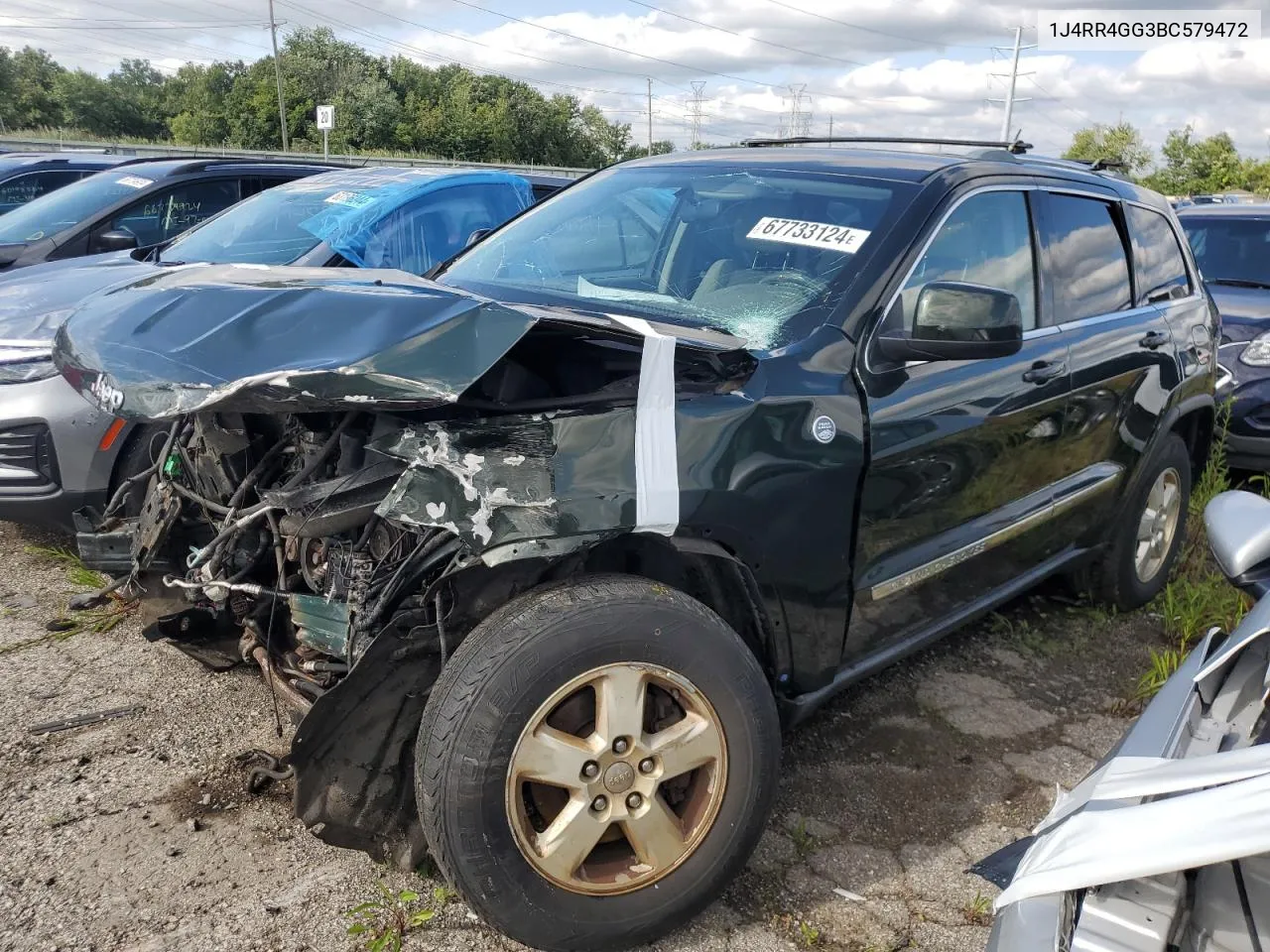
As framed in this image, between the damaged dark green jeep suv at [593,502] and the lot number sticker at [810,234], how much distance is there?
1cm

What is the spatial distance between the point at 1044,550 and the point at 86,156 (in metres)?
9.67

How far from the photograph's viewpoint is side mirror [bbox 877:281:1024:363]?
2.53m

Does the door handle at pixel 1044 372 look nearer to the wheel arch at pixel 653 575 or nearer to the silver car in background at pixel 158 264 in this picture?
the wheel arch at pixel 653 575

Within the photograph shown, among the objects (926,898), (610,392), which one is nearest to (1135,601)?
(926,898)

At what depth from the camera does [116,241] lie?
6.49 m

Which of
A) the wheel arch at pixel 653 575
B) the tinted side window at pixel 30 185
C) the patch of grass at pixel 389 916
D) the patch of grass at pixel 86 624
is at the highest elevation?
the tinted side window at pixel 30 185

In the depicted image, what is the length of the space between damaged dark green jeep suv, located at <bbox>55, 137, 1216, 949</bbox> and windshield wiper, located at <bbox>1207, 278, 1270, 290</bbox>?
16.1ft

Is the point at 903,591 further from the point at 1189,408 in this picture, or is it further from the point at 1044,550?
the point at 1189,408

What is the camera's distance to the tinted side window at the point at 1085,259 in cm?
353

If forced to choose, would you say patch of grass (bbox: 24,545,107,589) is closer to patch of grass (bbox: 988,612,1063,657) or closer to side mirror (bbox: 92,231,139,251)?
side mirror (bbox: 92,231,139,251)

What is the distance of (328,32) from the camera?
63.4m

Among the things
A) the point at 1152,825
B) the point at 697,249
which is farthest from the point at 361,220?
the point at 1152,825

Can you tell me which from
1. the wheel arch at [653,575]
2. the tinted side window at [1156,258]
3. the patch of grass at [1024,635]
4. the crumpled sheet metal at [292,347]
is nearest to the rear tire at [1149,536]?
the patch of grass at [1024,635]

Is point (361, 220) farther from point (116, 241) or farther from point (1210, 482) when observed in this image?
point (1210, 482)
